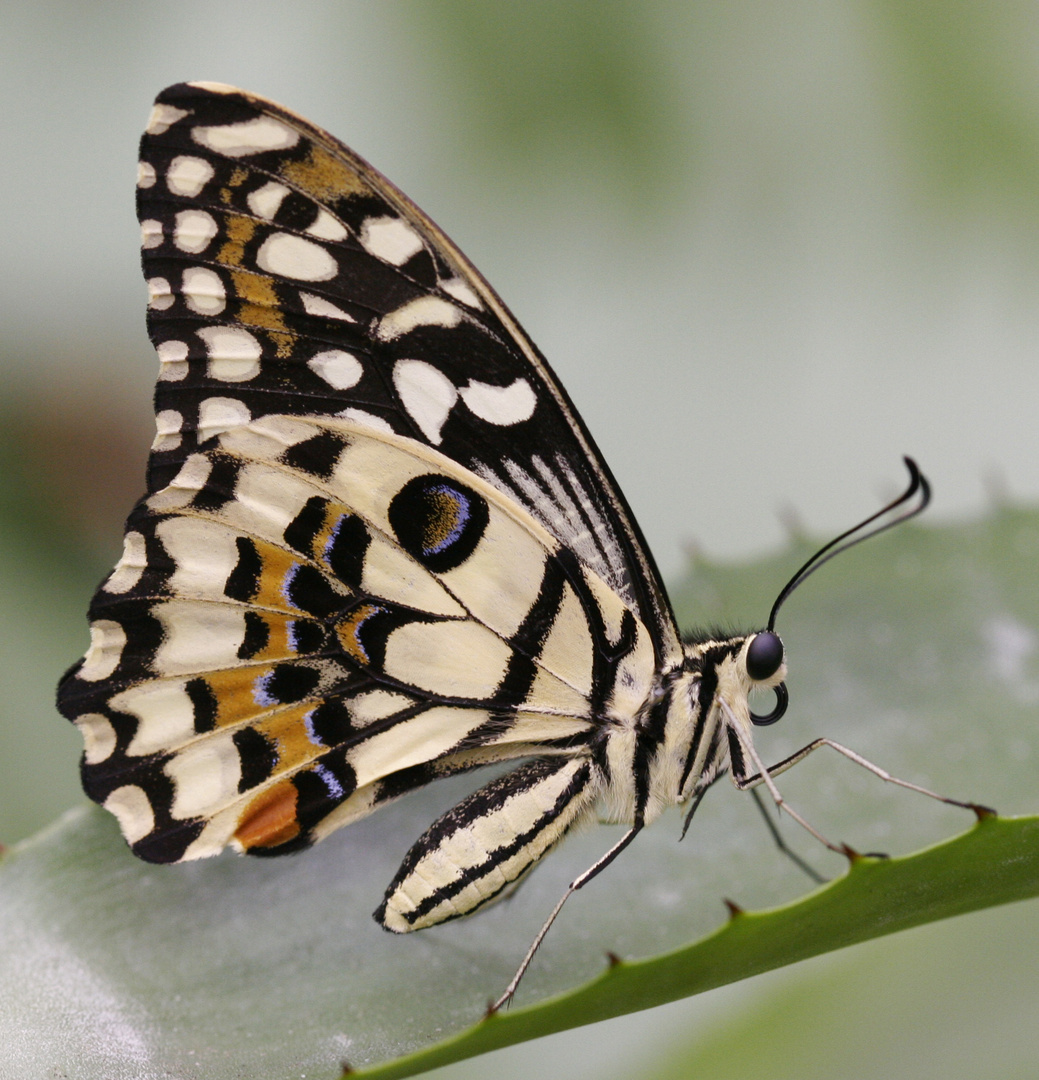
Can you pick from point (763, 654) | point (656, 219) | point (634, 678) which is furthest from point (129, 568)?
point (656, 219)

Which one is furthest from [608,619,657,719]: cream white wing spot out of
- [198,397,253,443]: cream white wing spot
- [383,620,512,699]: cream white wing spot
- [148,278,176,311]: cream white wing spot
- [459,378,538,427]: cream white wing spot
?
[148,278,176,311]: cream white wing spot

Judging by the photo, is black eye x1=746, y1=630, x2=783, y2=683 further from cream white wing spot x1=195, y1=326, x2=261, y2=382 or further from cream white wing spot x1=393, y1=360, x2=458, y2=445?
cream white wing spot x1=195, y1=326, x2=261, y2=382

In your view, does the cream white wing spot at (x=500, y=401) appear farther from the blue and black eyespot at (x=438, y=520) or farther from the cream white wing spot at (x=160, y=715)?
the cream white wing spot at (x=160, y=715)

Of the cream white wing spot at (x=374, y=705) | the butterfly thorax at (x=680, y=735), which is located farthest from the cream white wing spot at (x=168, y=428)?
the butterfly thorax at (x=680, y=735)

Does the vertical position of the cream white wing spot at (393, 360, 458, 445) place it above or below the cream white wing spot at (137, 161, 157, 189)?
below

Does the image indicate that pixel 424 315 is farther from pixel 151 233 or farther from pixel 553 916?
pixel 553 916

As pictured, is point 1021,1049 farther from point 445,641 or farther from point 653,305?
point 653,305
